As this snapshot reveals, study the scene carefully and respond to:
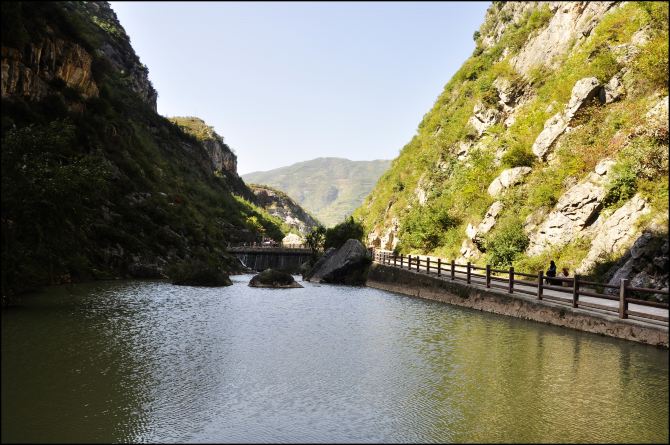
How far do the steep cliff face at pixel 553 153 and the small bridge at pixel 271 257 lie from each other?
19.3 metres

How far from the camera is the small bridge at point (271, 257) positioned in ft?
269

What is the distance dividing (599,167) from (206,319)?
75.7 ft

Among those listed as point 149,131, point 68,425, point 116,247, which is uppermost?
point 149,131

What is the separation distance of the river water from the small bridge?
5996 centimetres

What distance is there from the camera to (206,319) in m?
22.1

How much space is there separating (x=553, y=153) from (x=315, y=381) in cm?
3192

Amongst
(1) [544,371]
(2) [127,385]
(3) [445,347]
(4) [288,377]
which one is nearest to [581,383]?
(1) [544,371]

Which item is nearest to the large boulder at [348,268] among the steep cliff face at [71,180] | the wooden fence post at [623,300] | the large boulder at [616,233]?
the steep cliff face at [71,180]

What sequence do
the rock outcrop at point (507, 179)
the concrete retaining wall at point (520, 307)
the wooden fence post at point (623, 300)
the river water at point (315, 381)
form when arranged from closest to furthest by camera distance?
the river water at point (315, 381)
the concrete retaining wall at point (520, 307)
the wooden fence post at point (623, 300)
the rock outcrop at point (507, 179)

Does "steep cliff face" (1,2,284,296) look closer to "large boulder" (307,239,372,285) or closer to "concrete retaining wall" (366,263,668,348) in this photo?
"large boulder" (307,239,372,285)

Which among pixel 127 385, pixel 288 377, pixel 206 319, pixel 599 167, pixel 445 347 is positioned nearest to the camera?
pixel 127 385

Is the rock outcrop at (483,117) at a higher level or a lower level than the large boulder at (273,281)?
higher

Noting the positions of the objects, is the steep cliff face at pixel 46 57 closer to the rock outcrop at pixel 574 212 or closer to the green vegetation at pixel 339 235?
the green vegetation at pixel 339 235

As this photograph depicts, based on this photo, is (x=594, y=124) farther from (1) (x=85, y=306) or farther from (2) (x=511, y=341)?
(1) (x=85, y=306)
